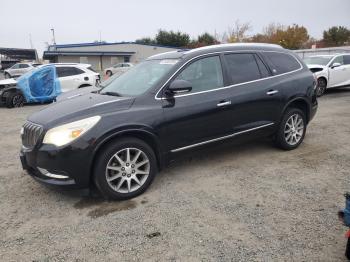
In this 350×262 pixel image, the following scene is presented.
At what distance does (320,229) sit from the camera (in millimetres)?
3236

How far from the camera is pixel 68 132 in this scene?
3670 mm

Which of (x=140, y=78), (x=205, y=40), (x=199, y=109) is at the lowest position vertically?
(x=199, y=109)

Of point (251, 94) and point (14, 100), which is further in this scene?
point (14, 100)

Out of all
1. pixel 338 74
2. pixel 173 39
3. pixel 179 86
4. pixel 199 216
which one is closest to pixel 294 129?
pixel 179 86

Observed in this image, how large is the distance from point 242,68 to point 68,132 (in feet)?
9.01

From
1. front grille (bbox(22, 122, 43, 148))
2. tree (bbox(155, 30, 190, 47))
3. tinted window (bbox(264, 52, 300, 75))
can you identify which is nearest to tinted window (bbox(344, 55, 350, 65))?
tinted window (bbox(264, 52, 300, 75))

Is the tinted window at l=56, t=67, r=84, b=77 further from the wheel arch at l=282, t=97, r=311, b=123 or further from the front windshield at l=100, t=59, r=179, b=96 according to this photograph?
the wheel arch at l=282, t=97, r=311, b=123

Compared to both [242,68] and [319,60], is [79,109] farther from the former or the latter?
[319,60]

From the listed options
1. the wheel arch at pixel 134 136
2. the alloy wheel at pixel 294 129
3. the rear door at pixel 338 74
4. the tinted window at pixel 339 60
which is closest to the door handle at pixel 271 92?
the alloy wheel at pixel 294 129

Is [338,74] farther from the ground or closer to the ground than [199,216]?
farther from the ground

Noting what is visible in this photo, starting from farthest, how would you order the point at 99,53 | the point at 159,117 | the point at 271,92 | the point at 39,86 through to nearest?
the point at 99,53, the point at 39,86, the point at 271,92, the point at 159,117

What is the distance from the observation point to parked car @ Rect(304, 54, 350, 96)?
485 inches

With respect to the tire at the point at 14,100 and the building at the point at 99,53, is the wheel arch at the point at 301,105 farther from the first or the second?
the building at the point at 99,53

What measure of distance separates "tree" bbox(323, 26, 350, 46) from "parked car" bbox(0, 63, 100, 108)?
5455cm
